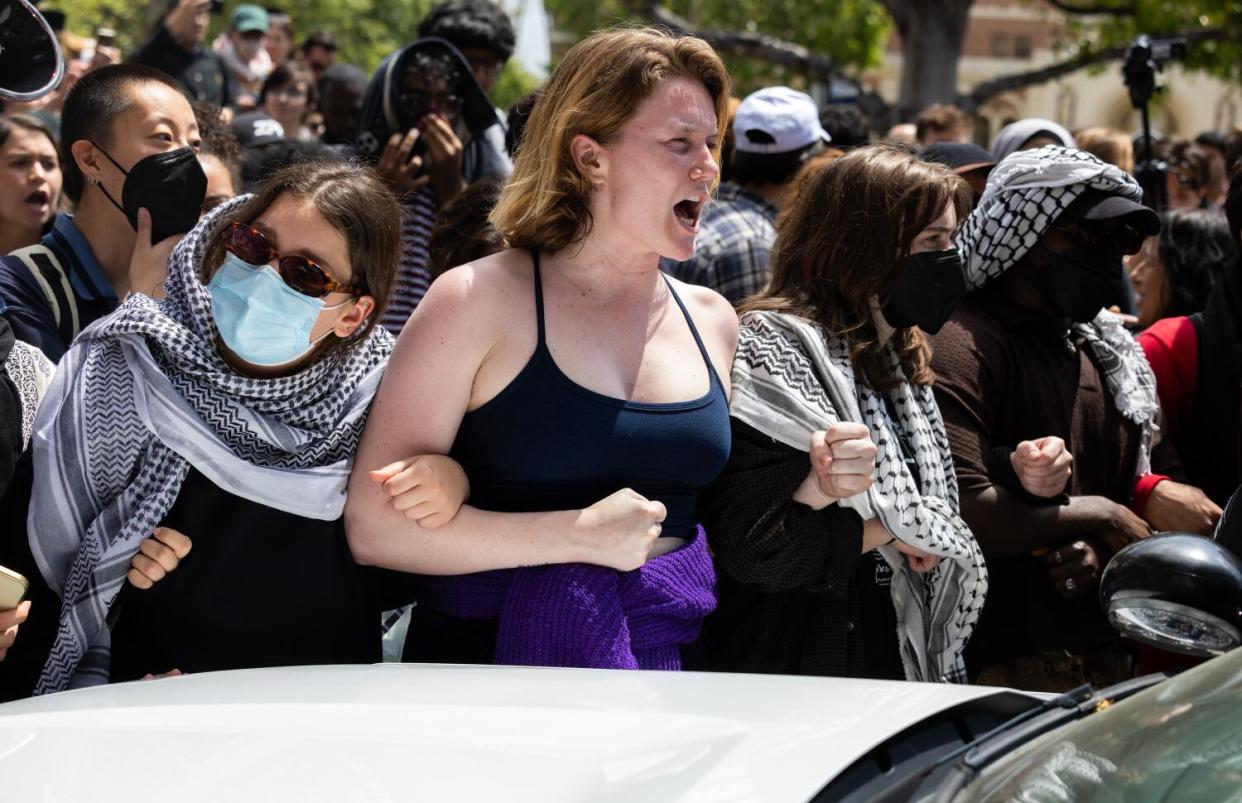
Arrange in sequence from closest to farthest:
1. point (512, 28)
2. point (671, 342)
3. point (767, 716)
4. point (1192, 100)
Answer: point (767, 716)
point (671, 342)
point (512, 28)
point (1192, 100)

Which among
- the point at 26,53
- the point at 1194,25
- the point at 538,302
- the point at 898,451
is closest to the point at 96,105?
the point at 26,53

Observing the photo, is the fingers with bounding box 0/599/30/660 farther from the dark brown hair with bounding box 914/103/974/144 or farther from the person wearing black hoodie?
the dark brown hair with bounding box 914/103/974/144

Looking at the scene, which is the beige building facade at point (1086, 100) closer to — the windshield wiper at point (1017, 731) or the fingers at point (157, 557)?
the fingers at point (157, 557)

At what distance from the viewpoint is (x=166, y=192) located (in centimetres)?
353

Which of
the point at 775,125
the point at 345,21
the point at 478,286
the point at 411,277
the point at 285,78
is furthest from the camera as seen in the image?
the point at 345,21

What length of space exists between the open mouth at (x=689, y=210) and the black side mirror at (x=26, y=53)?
1392 mm

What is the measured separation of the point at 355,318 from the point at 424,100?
8.18 ft

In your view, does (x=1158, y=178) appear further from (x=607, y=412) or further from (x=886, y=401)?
(x=607, y=412)

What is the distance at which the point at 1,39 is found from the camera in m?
3.03

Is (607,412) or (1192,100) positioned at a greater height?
(607,412)

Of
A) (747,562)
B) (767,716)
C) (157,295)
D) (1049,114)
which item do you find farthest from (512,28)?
(1049,114)

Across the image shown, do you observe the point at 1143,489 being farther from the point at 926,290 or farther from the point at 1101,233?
the point at 926,290

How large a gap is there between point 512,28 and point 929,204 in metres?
3.06

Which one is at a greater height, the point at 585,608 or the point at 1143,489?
the point at 585,608
